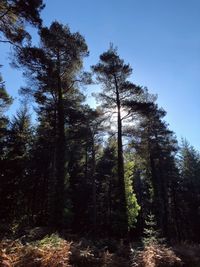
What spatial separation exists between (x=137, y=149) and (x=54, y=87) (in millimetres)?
7732

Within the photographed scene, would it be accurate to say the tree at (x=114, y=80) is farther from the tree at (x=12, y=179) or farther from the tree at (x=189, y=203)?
the tree at (x=189, y=203)

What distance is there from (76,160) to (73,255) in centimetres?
2962

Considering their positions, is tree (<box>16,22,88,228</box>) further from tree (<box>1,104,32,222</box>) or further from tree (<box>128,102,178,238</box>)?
tree (<box>128,102,178,238</box>)

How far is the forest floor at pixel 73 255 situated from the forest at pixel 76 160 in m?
0.04

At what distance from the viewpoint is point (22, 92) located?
67.2ft

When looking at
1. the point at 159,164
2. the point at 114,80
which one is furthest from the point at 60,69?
the point at 159,164

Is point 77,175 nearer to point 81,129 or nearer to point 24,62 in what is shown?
point 81,129

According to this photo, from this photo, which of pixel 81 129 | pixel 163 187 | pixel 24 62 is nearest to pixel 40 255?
pixel 24 62

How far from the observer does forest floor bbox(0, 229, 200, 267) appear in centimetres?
701

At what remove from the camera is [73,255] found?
9453mm

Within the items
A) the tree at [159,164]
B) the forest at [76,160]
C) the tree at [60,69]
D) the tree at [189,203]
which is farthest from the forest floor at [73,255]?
the tree at [189,203]

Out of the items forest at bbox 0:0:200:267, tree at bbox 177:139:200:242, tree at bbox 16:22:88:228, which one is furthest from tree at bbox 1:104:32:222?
tree at bbox 177:139:200:242

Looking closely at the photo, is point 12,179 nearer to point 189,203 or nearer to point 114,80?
point 114,80

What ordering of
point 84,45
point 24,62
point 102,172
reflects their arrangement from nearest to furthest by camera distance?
point 24,62 → point 84,45 → point 102,172
